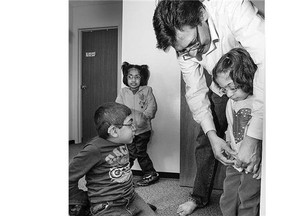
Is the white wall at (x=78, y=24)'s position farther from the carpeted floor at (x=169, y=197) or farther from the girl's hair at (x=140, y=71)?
the carpeted floor at (x=169, y=197)

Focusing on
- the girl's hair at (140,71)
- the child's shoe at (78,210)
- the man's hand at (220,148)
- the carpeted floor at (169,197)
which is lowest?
the child's shoe at (78,210)

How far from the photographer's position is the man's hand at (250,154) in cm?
81

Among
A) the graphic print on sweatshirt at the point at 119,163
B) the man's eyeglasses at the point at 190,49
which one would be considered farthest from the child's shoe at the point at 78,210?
the man's eyeglasses at the point at 190,49

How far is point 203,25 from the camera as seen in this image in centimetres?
84

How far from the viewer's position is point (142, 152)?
3.13 ft

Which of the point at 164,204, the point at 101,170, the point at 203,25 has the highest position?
the point at 203,25

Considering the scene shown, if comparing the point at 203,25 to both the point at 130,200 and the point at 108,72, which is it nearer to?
the point at 108,72

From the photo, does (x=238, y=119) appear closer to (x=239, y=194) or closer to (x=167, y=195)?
(x=239, y=194)

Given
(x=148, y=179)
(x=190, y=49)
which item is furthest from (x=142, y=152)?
(x=190, y=49)

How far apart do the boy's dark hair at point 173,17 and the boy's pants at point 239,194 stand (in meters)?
0.39

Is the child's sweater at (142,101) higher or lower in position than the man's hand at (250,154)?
higher
